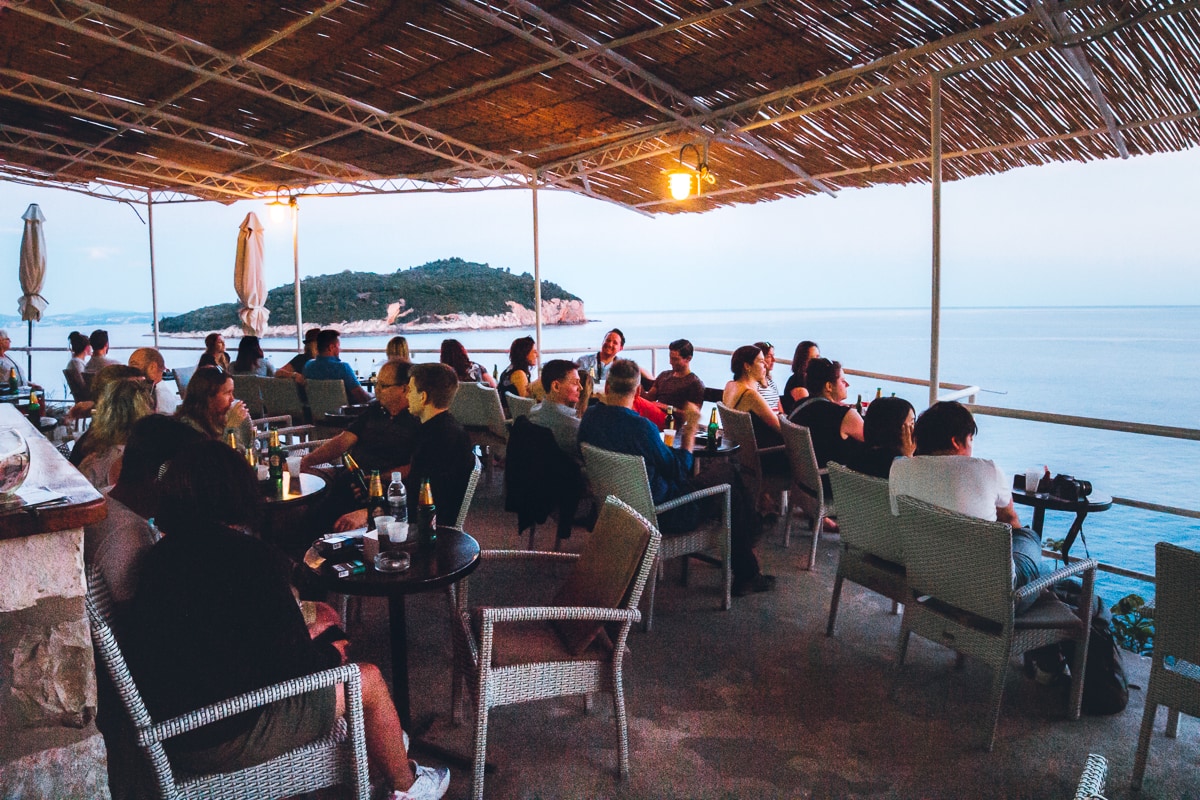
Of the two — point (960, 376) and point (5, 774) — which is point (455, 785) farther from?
point (960, 376)

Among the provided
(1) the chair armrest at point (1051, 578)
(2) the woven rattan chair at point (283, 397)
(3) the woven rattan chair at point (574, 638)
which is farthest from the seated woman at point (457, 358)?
(1) the chair armrest at point (1051, 578)

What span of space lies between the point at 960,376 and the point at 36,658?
38.3 meters

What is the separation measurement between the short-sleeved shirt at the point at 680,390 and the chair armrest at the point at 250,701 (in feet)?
13.0

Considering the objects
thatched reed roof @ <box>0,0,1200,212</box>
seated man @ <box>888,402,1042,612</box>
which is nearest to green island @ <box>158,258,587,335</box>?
thatched reed roof @ <box>0,0,1200,212</box>

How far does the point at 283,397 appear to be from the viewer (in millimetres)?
6691

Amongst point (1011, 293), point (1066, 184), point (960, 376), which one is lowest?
point (960, 376)

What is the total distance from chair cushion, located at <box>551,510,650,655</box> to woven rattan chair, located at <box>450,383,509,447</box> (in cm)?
331

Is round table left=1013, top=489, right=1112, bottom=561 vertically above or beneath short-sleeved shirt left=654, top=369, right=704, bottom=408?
beneath

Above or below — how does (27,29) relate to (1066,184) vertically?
below

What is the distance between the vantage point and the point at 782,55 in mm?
5242

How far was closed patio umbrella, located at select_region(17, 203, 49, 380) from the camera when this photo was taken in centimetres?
970

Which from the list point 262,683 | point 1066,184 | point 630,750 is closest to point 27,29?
point 262,683

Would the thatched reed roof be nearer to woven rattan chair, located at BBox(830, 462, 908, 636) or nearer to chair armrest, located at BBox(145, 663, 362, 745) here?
woven rattan chair, located at BBox(830, 462, 908, 636)

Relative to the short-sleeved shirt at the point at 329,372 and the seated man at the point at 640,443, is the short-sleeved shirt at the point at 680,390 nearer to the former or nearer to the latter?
the seated man at the point at 640,443
